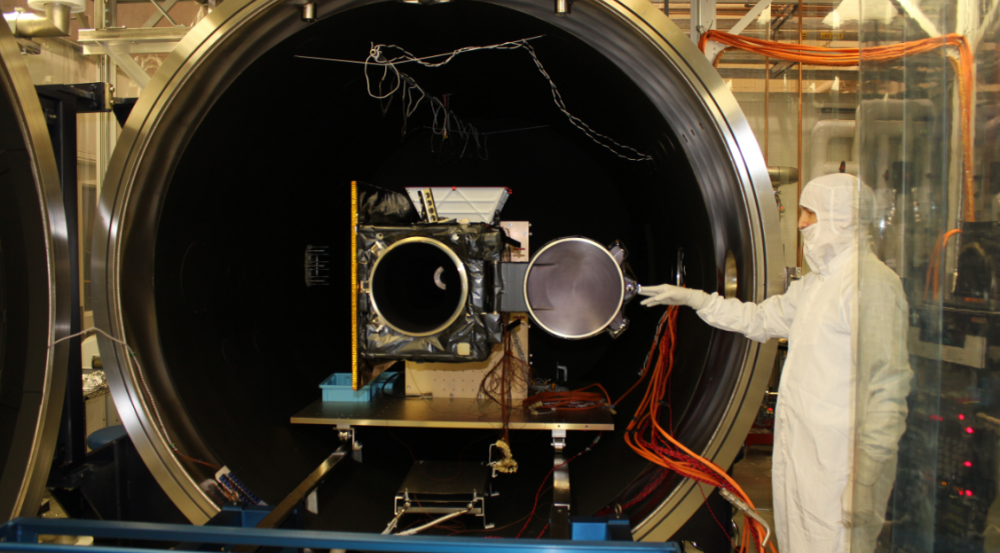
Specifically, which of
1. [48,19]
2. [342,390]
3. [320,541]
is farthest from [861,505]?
[48,19]

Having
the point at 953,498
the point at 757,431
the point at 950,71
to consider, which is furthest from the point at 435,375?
the point at 757,431

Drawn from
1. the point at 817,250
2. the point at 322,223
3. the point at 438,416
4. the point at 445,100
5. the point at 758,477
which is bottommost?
the point at 758,477

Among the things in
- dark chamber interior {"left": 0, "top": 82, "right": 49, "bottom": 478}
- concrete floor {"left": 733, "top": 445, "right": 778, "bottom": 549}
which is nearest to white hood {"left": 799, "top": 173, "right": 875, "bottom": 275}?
concrete floor {"left": 733, "top": 445, "right": 778, "bottom": 549}

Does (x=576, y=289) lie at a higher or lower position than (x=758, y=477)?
higher

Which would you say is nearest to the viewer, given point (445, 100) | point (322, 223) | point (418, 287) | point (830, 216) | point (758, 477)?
point (830, 216)

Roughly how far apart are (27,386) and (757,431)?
363cm

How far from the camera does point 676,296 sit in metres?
1.63

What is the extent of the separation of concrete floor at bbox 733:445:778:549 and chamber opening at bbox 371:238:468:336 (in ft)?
6.64

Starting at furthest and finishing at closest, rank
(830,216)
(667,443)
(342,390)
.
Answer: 1. (342,390)
2. (667,443)
3. (830,216)

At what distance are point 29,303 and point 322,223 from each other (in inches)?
48.3

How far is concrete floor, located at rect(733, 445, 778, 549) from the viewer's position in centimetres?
294

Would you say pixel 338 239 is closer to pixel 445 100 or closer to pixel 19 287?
pixel 445 100

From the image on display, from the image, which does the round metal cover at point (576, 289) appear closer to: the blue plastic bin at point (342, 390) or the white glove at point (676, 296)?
the white glove at point (676, 296)

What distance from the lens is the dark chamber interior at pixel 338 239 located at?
153 centimetres
